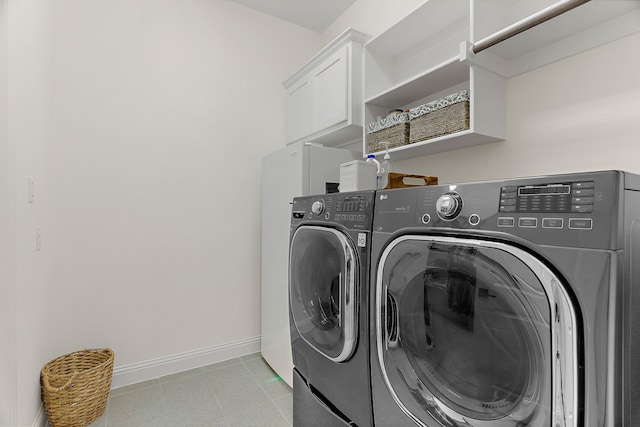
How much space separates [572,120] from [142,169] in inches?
102

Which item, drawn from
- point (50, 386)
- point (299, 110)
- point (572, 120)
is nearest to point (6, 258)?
point (50, 386)

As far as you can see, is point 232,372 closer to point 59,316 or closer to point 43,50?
point 59,316

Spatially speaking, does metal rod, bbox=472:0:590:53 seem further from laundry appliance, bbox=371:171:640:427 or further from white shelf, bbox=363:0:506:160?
laundry appliance, bbox=371:171:640:427

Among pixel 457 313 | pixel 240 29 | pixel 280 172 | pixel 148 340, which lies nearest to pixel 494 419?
pixel 457 313

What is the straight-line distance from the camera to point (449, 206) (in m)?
0.85

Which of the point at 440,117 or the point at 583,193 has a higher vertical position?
the point at 440,117

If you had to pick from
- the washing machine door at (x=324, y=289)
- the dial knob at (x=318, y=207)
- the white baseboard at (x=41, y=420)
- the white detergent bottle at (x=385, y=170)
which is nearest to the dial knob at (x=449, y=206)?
the washing machine door at (x=324, y=289)

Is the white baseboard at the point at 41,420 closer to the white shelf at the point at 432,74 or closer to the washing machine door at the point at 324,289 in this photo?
the washing machine door at the point at 324,289

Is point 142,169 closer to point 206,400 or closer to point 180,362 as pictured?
point 180,362

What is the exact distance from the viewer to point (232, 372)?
7.93ft

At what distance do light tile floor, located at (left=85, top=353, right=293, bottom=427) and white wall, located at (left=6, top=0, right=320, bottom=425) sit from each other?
23 cm

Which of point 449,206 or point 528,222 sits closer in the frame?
point 528,222

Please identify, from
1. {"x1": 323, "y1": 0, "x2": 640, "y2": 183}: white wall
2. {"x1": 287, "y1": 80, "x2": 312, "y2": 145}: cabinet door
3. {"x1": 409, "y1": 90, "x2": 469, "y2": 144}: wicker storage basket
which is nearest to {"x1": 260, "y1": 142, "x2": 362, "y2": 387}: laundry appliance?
{"x1": 287, "y1": 80, "x2": 312, "y2": 145}: cabinet door

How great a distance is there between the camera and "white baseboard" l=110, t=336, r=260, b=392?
223cm
